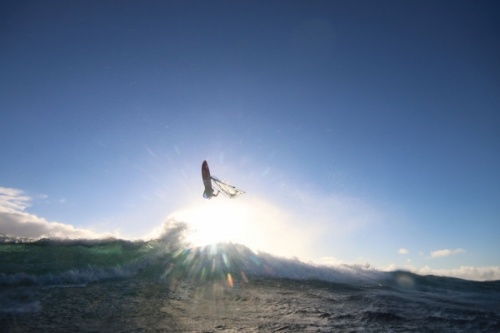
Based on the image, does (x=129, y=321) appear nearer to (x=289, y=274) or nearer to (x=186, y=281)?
(x=186, y=281)

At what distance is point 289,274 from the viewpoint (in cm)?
1308

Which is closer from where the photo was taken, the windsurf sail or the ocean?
the ocean

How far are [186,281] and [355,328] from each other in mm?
6601

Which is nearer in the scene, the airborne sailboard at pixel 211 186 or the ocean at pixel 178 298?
the ocean at pixel 178 298

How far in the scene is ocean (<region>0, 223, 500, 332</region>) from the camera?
5.33 metres

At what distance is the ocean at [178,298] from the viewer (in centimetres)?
533

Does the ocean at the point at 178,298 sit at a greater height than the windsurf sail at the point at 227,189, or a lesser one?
lesser

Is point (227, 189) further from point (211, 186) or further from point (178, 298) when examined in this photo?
point (178, 298)

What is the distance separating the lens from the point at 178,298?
7.79m

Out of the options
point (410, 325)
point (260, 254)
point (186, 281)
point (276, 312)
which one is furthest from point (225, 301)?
point (260, 254)

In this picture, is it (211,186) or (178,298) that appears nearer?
(178,298)

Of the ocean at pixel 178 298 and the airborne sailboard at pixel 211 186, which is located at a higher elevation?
the airborne sailboard at pixel 211 186

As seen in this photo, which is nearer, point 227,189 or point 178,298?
point 178,298

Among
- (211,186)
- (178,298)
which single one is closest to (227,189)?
(211,186)
